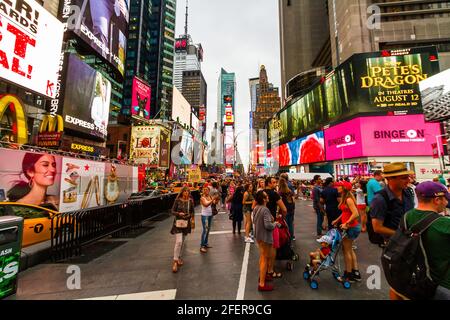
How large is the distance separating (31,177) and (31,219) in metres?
3.47

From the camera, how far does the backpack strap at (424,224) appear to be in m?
1.90

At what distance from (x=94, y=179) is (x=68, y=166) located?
6.60 feet

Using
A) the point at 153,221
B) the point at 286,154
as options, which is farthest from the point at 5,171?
the point at 286,154

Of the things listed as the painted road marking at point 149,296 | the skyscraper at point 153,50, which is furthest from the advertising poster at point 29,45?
the skyscraper at point 153,50

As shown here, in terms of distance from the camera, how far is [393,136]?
3100cm

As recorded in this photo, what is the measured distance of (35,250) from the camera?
5770 mm

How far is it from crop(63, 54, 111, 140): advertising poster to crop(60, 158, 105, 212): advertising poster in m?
15.1

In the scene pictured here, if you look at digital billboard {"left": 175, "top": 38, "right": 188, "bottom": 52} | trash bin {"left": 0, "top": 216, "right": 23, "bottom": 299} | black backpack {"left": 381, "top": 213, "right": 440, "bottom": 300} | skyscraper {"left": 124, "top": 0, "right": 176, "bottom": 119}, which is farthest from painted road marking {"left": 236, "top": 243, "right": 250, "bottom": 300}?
digital billboard {"left": 175, "top": 38, "right": 188, "bottom": 52}

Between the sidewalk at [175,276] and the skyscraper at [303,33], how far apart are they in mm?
106697

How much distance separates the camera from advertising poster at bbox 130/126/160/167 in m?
45.4

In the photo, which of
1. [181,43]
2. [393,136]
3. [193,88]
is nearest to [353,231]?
[393,136]

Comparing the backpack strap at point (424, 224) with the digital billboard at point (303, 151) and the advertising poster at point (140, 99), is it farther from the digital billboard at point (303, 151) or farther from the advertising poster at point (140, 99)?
the advertising poster at point (140, 99)

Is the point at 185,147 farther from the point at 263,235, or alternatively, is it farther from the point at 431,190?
the point at 431,190

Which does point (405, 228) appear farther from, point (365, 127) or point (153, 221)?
point (365, 127)
